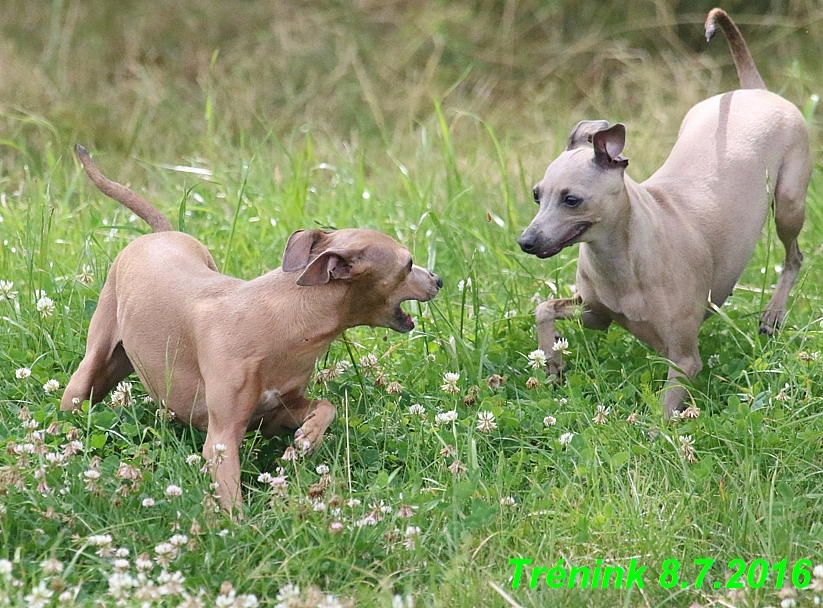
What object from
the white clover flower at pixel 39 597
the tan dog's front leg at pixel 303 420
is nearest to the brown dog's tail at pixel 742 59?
the tan dog's front leg at pixel 303 420

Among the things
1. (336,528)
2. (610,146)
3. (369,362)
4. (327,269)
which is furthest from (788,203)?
(336,528)

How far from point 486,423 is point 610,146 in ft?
3.64

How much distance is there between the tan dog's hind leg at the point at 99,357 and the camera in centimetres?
389

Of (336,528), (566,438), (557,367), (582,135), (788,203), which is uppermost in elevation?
(582,135)

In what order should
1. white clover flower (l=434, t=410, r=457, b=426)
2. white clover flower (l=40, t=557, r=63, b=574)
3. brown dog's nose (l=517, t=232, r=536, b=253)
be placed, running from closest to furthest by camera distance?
1. white clover flower (l=40, t=557, r=63, b=574)
2. white clover flower (l=434, t=410, r=457, b=426)
3. brown dog's nose (l=517, t=232, r=536, b=253)

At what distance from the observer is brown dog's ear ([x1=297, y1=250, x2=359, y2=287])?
134 inches

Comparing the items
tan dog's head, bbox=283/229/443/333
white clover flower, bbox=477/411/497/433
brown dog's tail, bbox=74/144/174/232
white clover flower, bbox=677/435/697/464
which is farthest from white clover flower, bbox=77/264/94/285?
white clover flower, bbox=677/435/697/464

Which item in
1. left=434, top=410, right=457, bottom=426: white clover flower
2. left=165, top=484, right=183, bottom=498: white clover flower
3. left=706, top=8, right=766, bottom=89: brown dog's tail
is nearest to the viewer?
left=165, top=484, right=183, bottom=498: white clover flower

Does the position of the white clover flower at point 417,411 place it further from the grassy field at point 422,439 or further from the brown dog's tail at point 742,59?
the brown dog's tail at point 742,59

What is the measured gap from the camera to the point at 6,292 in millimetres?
4363

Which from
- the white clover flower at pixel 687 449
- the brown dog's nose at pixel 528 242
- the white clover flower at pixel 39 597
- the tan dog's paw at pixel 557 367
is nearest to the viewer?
the white clover flower at pixel 39 597

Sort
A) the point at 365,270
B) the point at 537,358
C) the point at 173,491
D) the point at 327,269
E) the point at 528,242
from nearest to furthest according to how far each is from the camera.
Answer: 1. the point at 173,491
2. the point at 327,269
3. the point at 365,270
4. the point at 528,242
5. the point at 537,358

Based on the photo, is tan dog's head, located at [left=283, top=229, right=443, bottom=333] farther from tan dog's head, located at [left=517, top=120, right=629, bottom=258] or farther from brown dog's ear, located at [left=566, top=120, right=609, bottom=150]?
brown dog's ear, located at [left=566, top=120, right=609, bottom=150]

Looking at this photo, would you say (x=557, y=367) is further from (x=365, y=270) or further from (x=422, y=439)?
(x=365, y=270)
